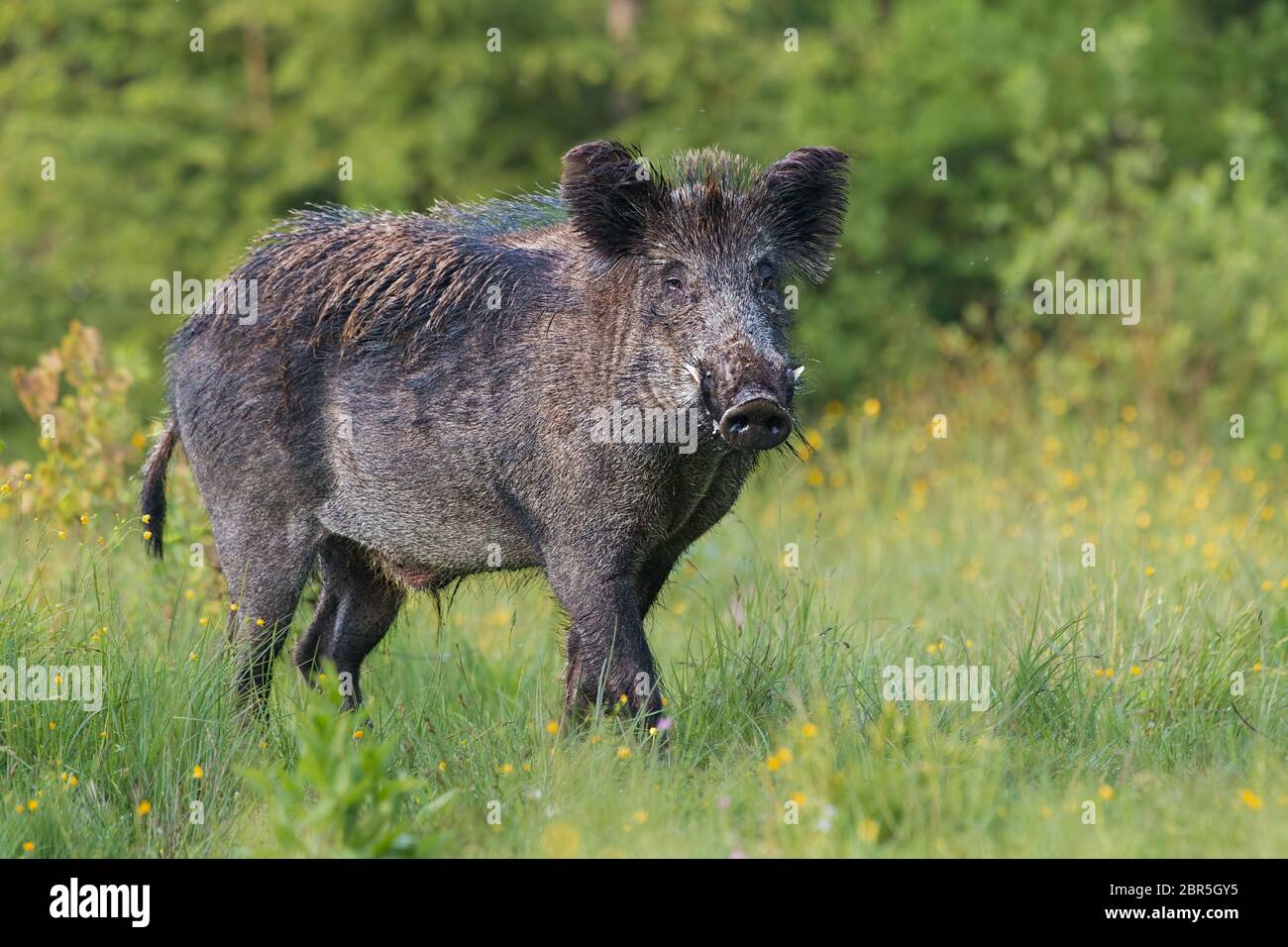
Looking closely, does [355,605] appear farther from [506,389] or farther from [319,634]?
[506,389]

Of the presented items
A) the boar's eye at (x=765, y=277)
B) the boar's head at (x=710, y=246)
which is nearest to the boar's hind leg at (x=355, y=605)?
the boar's head at (x=710, y=246)

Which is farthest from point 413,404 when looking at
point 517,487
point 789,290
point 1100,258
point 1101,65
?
point 1101,65

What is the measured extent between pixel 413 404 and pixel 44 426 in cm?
A: 198

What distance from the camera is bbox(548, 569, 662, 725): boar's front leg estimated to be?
205 inches

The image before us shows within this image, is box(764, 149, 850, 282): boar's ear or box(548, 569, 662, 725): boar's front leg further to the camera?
box(764, 149, 850, 282): boar's ear

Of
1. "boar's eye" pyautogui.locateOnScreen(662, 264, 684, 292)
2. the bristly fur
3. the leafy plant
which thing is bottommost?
the leafy plant

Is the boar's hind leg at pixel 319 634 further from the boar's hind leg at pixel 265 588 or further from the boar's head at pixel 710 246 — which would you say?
the boar's head at pixel 710 246

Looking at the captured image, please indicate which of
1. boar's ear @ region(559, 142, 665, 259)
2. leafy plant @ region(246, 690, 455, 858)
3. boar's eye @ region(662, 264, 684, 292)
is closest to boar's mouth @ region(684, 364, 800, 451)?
boar's eye @ region(662, 264, 684, 292)

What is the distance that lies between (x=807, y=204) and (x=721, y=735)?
192 centimetres

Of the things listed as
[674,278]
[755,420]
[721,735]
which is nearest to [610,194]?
[674,278]

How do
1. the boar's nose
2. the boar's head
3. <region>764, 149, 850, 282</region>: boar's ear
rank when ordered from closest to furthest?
the boar's nose
the boar's head
<region>764, 149, 850, 282</region>: boar's ear

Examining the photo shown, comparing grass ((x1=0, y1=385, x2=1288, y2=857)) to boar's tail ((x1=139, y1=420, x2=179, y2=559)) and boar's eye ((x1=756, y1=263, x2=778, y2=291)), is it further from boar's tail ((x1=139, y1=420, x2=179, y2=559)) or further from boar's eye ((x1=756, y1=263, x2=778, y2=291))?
boar's eye ((x1=756, y1=263, x2=778, y2=291))

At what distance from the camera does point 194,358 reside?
605 cm
